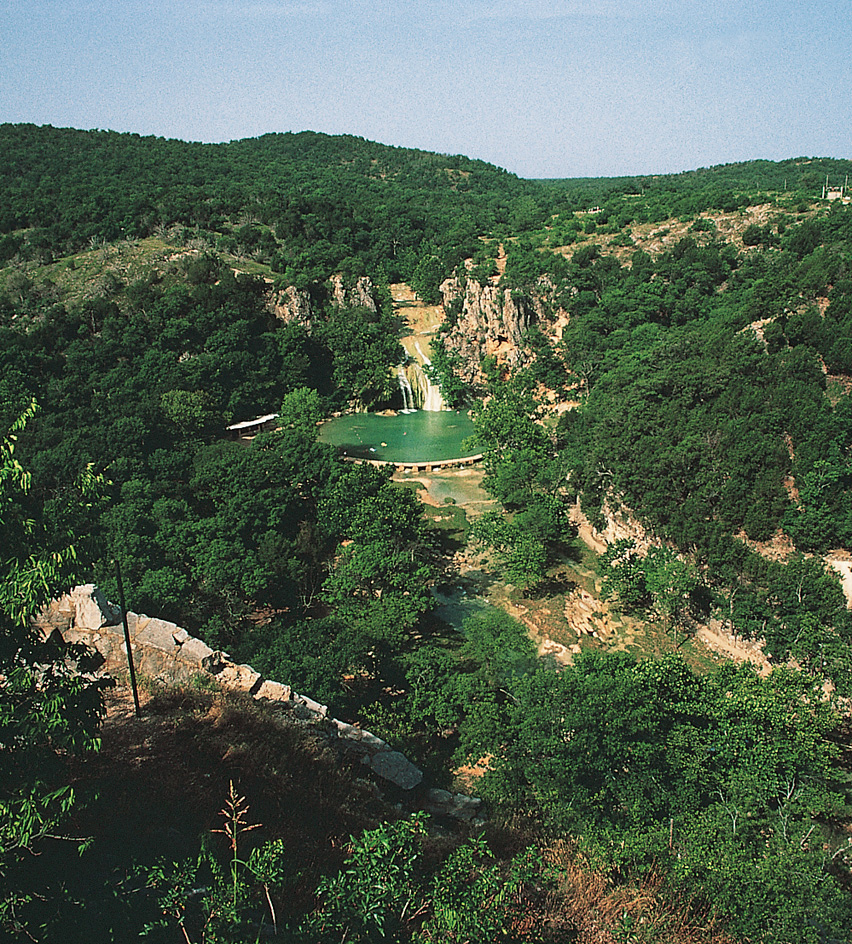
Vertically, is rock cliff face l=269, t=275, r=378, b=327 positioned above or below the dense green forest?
above

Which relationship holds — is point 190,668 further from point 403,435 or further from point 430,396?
point 430,396

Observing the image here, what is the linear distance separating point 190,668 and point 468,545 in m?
19.9

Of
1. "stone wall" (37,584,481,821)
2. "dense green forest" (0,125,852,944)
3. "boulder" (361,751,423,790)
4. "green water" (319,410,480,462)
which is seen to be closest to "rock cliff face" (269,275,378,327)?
"dense green forest" (0,125,852,944)

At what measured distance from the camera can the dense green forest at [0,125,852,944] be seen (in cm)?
821

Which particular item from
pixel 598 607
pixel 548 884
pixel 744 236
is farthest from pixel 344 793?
pixel 744 236

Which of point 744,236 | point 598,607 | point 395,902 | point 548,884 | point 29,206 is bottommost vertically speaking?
point 598,607

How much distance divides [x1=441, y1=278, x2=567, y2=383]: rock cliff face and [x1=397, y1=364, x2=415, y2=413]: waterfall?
508 cm

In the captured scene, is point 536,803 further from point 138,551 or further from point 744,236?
point 744,236

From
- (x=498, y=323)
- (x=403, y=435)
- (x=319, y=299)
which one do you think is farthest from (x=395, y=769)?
(x=319, y=299)

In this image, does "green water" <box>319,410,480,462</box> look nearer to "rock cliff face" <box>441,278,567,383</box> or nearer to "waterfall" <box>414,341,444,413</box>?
"waterfall" <box>414,341,444,413</box>

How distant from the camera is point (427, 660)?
20.5m

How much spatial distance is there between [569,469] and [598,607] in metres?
9.24

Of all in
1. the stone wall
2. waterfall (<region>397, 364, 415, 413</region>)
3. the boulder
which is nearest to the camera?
the boulder

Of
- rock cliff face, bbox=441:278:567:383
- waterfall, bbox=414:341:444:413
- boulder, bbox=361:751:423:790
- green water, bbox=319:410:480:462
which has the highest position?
rock cliff face, bbox=441:278:567:383
